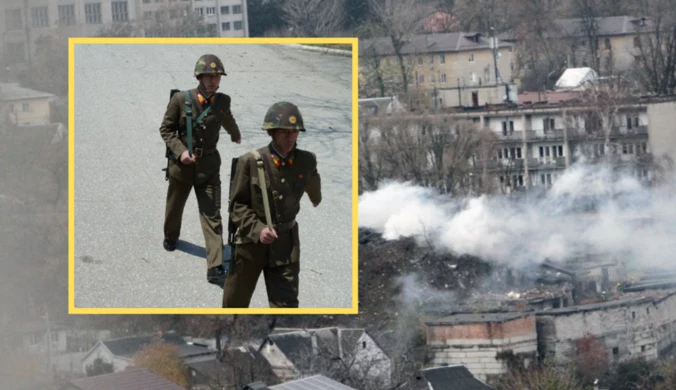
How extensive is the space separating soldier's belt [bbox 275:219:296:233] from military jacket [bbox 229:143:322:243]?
0.01 meters

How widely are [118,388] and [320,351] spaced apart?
1.55 meters

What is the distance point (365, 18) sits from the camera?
1327 cm

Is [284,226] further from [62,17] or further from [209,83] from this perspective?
[62,17]

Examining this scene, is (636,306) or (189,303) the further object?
(636,306)

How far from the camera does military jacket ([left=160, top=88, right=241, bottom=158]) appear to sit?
30.8 ft

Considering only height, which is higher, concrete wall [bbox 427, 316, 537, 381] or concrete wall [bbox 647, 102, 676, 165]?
concrete wall [bbox 647, 102, 676, 165]

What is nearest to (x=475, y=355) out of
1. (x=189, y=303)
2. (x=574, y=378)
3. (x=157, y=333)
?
(x=574, y=378)

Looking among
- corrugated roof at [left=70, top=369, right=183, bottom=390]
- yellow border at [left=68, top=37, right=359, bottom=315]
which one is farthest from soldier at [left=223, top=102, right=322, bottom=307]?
corrugated roof at [left=70, top=369, right=183, bottom=390]

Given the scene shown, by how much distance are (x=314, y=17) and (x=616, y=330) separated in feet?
7.84

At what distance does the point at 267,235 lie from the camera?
9227mm

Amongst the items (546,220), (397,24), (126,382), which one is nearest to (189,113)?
(126,382)

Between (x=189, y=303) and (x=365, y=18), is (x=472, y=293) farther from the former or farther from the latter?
(x=189, y=303)

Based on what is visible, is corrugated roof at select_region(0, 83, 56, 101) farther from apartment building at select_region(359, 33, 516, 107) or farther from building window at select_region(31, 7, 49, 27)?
apartment building at select_region(359, 33, 516, 107)

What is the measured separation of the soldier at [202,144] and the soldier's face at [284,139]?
41 centimetres
